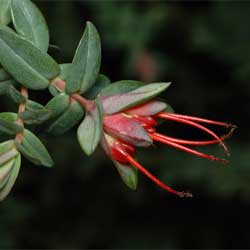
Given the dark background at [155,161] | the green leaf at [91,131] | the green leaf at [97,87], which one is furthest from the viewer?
the dark background at [155,161]

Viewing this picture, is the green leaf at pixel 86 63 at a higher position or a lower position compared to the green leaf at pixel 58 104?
higher

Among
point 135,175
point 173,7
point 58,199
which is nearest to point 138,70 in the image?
point 173,7

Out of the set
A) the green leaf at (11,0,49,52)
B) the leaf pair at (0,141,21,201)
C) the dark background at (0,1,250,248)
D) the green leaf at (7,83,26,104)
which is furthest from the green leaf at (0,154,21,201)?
the dark background at (0,1,250,248)

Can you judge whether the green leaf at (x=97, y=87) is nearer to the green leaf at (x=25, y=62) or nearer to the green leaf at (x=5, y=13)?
the green leaf at (x=25, y=62)

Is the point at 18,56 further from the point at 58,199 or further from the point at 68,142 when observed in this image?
the point at 58,199

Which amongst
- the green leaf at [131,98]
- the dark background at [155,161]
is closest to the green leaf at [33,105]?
the green leaf at [131,98]

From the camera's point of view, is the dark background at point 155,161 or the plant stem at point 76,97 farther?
the dark background at point 155,161
